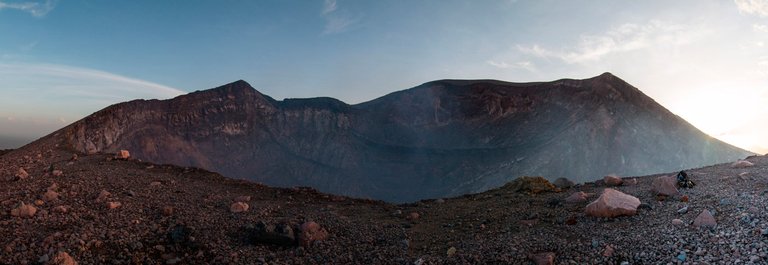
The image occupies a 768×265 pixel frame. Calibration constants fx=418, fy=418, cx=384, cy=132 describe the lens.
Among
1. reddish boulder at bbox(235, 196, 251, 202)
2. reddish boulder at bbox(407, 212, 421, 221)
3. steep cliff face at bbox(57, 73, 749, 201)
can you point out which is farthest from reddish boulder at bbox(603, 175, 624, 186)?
steep cliff face at bbox(57, 73, 749, 201)

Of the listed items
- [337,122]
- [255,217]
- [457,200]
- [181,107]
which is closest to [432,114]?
[337,122]

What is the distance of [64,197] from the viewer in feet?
44.6

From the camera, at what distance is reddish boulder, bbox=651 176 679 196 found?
13.1 m

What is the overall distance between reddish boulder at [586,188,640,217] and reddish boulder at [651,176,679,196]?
2.32 metres

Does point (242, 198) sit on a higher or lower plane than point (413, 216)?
higher

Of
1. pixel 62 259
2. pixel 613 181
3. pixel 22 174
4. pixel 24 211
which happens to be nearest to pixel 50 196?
pixel 24 211

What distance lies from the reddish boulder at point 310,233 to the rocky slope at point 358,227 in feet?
0.35

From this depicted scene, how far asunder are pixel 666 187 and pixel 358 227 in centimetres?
988

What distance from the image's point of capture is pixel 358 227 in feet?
41.5

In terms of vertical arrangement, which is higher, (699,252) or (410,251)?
(699,252)

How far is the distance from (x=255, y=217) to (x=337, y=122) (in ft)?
309

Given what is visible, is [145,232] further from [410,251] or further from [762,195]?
[762,195]

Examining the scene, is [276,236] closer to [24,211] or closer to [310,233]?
[310,233]

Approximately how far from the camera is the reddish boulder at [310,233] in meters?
11.0
